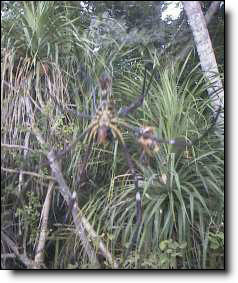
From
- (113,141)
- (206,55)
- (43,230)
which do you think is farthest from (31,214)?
(206,55)

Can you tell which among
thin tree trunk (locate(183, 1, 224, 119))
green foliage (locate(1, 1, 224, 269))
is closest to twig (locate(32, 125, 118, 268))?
green foliage (locate(1, 1, 224, 269))

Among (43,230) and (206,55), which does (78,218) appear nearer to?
(43,230)

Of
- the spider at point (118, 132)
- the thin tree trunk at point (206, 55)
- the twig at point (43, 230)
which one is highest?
the thin tree trunk at point (206, 55)

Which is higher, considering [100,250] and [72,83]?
[72,83]

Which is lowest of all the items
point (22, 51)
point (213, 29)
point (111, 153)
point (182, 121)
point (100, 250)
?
point (100, 250)

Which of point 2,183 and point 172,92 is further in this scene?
point 172,92

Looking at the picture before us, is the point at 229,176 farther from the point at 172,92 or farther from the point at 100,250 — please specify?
the point at 100,250

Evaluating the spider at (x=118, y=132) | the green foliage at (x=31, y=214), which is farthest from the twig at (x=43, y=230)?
the spider at (x=118, y=132)

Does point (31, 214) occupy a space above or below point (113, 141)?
below

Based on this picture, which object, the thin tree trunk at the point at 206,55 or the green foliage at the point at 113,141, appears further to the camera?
the thin tree trunk at the point at 206,55

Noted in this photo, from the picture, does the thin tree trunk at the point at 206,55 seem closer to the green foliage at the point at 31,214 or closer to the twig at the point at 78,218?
the twig at the point at 78,218

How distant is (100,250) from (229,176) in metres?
0.60

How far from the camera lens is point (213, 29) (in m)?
1.88

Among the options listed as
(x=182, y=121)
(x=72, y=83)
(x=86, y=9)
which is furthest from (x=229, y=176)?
(x=86, y=9)
